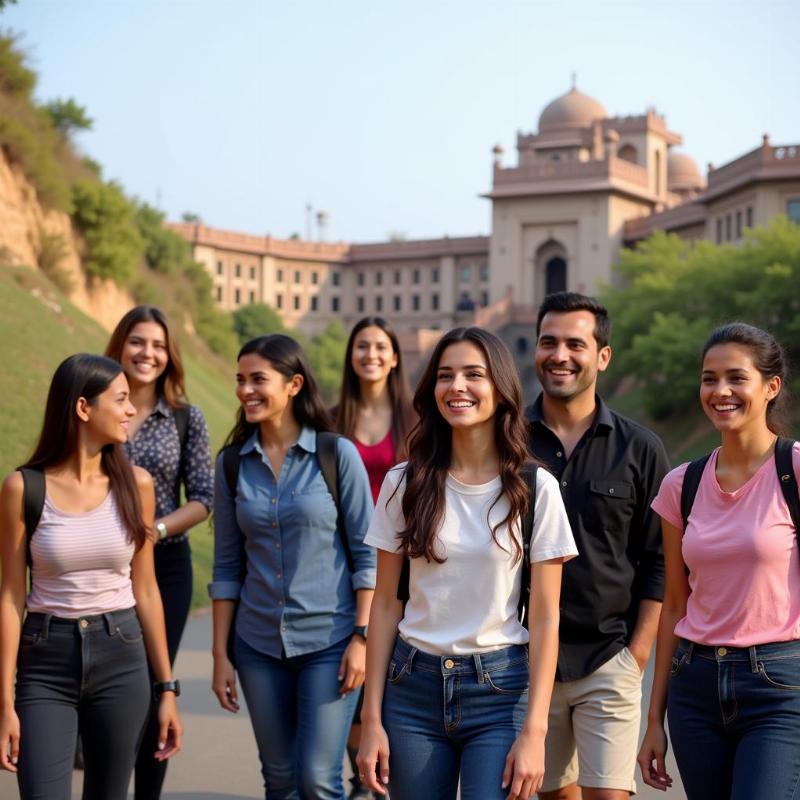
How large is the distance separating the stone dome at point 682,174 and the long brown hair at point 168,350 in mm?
68800

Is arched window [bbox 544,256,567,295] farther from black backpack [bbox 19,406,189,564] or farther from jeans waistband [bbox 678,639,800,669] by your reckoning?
jeans waistband [bbox 678,639,800,669]

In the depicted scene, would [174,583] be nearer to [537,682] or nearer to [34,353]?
[537,682]

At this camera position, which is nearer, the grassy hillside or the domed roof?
the grassy hillside

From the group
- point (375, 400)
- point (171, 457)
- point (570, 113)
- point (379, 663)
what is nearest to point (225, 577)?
point (171, 457)

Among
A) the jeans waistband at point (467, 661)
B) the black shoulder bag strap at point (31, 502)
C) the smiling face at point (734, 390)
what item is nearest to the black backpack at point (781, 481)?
the smiling face at point (734, 390)

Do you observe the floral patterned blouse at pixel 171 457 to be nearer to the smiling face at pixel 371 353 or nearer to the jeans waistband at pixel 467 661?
the smiling face at pixel 371 353

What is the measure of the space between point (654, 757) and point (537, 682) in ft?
2.31

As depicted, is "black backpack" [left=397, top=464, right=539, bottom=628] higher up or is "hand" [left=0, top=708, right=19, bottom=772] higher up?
"black backpack" [left=397, top=464, right=539, bottom=628]

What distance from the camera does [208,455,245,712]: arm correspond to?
4656mm

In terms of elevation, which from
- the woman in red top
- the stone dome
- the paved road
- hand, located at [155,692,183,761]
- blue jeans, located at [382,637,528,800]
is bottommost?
the paved road

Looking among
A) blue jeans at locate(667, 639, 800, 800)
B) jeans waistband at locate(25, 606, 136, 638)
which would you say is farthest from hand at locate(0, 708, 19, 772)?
blue jeans at locate(667, 639, 800, 800)

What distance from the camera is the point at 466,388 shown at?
141 inches

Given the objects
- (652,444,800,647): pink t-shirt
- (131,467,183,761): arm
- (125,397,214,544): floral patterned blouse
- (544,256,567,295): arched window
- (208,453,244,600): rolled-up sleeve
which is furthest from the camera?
(544,256,567,295): arched window

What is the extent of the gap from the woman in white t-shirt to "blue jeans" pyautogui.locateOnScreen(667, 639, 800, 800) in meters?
0.49
